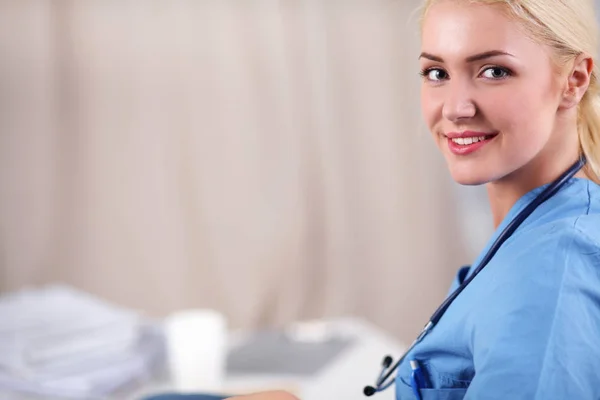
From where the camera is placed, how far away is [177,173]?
2.48 meters

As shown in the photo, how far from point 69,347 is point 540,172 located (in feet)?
2.87

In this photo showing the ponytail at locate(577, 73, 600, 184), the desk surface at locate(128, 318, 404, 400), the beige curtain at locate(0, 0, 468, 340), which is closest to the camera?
the ponytail at locate(577, 73, 600, 184)

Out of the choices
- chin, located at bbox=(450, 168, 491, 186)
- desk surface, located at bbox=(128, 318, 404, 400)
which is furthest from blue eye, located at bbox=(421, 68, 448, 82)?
desk surface, located at bbox=(128, 318, 404, 400)

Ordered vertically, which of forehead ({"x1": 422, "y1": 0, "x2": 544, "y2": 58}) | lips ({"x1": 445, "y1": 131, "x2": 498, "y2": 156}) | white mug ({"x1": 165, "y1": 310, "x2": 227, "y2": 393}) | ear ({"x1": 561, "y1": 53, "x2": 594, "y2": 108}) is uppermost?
forehead ({"x1": 422, "y1": 0, "x2": 544, "y2": 58})

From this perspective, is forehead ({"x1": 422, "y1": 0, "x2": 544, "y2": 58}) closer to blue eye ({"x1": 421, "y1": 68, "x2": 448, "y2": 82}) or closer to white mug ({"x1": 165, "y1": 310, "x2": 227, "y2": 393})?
blue eye ({"x1": 421, "y1": 68, "x2": 448, "y2": 82})

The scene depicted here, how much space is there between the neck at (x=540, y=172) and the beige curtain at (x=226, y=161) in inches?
64.8

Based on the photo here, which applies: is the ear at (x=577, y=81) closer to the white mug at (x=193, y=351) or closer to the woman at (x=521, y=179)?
the woman at (x=521, y=179)

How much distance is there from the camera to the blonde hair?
778 mm

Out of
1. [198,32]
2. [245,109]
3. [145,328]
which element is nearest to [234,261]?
[245,109]

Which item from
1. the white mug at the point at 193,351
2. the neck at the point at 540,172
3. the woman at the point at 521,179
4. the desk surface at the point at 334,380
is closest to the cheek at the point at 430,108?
the woman at the point at 521,179

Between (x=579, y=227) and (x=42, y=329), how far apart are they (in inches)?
39.0

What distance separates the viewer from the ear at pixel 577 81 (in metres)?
0.83

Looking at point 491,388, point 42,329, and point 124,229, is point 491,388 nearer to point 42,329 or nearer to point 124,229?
point 42,329

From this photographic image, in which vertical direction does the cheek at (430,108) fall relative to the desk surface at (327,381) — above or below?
above
